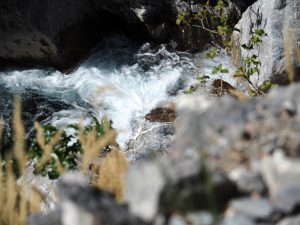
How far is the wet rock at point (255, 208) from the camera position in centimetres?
155

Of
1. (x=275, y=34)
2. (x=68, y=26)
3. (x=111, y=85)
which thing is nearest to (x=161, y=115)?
(x=111, y=85)

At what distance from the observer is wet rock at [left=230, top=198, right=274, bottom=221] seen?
1.55 m

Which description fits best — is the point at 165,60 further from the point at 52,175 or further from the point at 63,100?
the point at 52,175

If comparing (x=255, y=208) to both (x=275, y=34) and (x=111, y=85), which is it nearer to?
(x=275, y=34)

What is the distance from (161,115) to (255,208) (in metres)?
4.72

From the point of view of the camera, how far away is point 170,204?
62.2 inches

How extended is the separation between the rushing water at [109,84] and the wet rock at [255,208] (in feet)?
14.8

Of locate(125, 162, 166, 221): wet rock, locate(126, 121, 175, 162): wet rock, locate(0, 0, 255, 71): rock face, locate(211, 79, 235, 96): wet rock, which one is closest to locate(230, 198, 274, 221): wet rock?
locate(125, 162, 166, 221): wet rock

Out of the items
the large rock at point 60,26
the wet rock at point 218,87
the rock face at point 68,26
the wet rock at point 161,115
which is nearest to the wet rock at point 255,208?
the wet rock at point 218,87

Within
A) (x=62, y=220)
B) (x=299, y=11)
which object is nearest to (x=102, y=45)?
(x=299, y=11)

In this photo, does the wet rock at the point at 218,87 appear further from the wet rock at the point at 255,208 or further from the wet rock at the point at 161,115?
the wet rock at the point at 255,208

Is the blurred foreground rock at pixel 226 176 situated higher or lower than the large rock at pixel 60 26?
higher

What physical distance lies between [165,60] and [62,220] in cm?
596

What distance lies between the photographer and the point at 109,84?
714 cm
